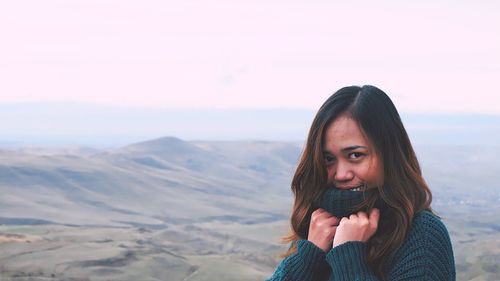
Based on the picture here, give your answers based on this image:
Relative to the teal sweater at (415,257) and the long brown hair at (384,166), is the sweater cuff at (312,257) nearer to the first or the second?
the teal sweater at (415,257)

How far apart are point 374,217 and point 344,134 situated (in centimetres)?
60

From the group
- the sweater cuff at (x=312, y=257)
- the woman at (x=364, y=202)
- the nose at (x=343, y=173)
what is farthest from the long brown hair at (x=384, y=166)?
the sweater cuff at (x=312, y=257)

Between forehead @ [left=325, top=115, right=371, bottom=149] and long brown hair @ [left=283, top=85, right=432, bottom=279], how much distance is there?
4 cm

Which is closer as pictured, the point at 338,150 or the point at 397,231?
the point at 397,231

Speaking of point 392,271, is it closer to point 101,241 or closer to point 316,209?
point 316,209

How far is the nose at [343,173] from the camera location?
4.69 meters

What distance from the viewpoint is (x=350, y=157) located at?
15.6 feet

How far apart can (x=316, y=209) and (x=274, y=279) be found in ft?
1.86

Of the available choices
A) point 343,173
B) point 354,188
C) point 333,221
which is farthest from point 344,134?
point 333,221

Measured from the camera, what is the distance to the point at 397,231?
4375 millimetres

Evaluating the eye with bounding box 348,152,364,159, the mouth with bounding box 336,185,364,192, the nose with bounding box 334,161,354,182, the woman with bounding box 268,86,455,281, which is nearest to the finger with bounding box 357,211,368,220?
the woman with bounding box 268,86,455,281

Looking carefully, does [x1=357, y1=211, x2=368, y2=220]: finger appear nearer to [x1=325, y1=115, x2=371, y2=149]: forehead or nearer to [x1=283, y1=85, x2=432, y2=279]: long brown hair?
[x1=283, y1=85, x2=432, y2=279]: long brown hair

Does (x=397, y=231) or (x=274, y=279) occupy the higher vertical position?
(x=397, y=231)

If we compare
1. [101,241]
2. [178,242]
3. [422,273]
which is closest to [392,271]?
[422,273]
